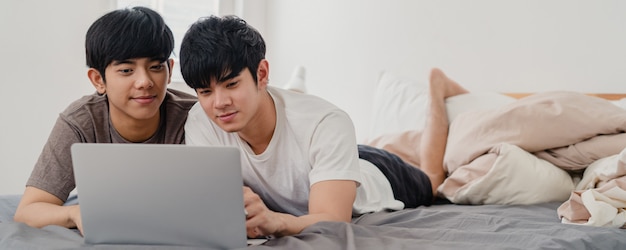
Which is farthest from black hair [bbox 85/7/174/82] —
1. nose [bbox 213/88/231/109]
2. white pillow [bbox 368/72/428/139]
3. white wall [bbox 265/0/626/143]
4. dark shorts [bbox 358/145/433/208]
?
white wall [bbox 265/0/626/143]

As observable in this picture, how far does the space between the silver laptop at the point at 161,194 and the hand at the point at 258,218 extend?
0.09 metres

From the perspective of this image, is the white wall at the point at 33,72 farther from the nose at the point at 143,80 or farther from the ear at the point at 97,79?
the nose at the point at 143,80

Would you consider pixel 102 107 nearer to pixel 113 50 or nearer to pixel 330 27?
pixel 113 50

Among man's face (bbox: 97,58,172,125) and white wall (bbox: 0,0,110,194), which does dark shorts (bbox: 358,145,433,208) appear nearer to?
man's face (bbox: 97,58,172,125)

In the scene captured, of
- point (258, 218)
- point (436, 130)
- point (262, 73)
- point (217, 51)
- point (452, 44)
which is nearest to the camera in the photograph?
point (258, 218)

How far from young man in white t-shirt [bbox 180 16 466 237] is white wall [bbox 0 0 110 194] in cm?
A: 199

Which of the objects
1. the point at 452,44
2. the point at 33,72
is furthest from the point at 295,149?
the point at 33,72

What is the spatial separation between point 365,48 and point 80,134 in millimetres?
1946

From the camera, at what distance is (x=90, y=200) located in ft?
3.60

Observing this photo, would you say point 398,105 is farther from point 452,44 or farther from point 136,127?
point 136,127

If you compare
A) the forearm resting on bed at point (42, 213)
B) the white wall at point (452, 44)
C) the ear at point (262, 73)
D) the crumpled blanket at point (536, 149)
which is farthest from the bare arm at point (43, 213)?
the white wall at point (452, 44)

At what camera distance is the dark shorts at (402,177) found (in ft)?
5.80

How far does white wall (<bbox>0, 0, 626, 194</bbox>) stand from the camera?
2.25 metres

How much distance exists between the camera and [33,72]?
3.18 metres
